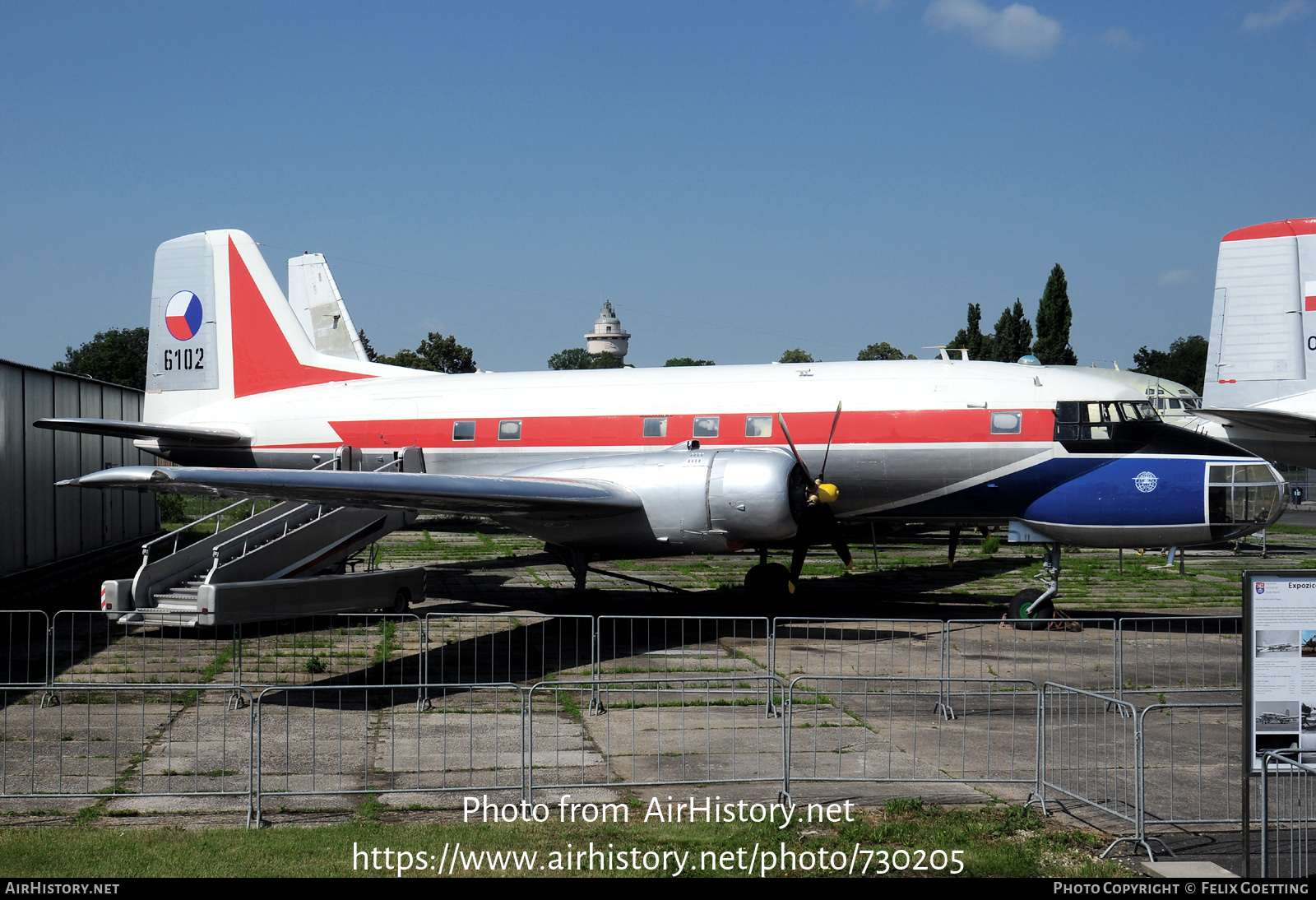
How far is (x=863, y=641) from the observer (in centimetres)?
1666

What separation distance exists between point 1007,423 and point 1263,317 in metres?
4.74

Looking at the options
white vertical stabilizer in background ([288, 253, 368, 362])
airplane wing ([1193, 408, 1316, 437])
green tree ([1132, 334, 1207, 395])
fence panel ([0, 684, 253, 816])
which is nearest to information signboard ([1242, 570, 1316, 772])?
fence panel ([0, 684, 253, 816])

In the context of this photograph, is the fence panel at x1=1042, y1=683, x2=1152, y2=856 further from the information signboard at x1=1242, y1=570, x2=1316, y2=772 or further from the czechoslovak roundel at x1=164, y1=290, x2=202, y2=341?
the czechoslovak roundel at x1=164, y1=290, x2=202, y2=341

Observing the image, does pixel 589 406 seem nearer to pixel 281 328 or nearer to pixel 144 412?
pixel 281 328

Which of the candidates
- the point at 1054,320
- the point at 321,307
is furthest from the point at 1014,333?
the point at 321,307

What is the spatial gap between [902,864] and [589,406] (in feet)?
42.4

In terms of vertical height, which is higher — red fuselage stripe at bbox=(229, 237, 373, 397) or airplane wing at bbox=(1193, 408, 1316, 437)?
red fuselage stripe at bbox=(229, 237, 373, 397)

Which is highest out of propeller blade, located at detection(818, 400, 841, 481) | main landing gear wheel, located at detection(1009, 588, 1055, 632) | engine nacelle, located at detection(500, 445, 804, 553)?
propeller blade, located at detection(818, 400, 841, 481)

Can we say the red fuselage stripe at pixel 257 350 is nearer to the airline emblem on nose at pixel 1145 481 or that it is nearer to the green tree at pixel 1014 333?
the airline emblem on nose at pixel 1145 481

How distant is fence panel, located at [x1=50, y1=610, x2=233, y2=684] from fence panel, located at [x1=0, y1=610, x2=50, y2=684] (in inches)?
7.2

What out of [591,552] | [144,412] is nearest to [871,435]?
[591,552]

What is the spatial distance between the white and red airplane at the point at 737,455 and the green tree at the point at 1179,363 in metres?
103

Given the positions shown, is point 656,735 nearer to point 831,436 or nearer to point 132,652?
point 831,436

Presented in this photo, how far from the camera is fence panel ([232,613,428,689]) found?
13.7 meters
